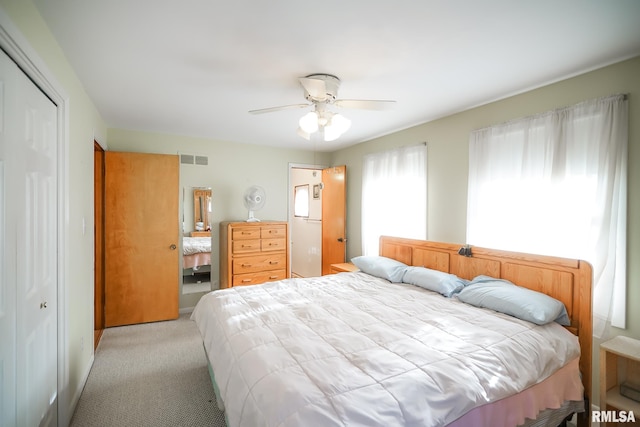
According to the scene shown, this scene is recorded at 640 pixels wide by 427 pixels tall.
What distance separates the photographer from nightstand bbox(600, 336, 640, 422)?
5.82 ft

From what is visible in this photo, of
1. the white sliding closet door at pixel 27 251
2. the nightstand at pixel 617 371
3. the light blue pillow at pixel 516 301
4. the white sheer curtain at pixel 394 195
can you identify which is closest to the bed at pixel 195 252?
the white sheer curtain at pixel 394 195

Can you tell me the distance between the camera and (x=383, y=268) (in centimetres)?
324

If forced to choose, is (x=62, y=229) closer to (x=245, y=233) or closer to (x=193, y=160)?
(x=245, y=233)

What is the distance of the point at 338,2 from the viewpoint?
1.50 metres

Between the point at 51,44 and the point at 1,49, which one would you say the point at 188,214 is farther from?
the point at 1,49

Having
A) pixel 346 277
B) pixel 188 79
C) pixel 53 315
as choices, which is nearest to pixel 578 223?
pixel 346 277

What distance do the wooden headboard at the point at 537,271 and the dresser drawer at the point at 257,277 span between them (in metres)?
2.07

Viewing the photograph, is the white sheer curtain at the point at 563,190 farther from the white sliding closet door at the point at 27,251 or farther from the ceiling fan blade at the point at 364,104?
the white sliding closet door at the point at 27,251

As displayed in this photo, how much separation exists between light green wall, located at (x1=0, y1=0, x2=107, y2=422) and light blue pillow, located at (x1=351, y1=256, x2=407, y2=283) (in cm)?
263

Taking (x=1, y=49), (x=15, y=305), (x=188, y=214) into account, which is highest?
(x=1, y=49)

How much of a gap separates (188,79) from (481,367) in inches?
108

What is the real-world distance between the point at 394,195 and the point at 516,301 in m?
2.04

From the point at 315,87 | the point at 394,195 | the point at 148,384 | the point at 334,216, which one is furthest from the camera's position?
the point at 334,216
